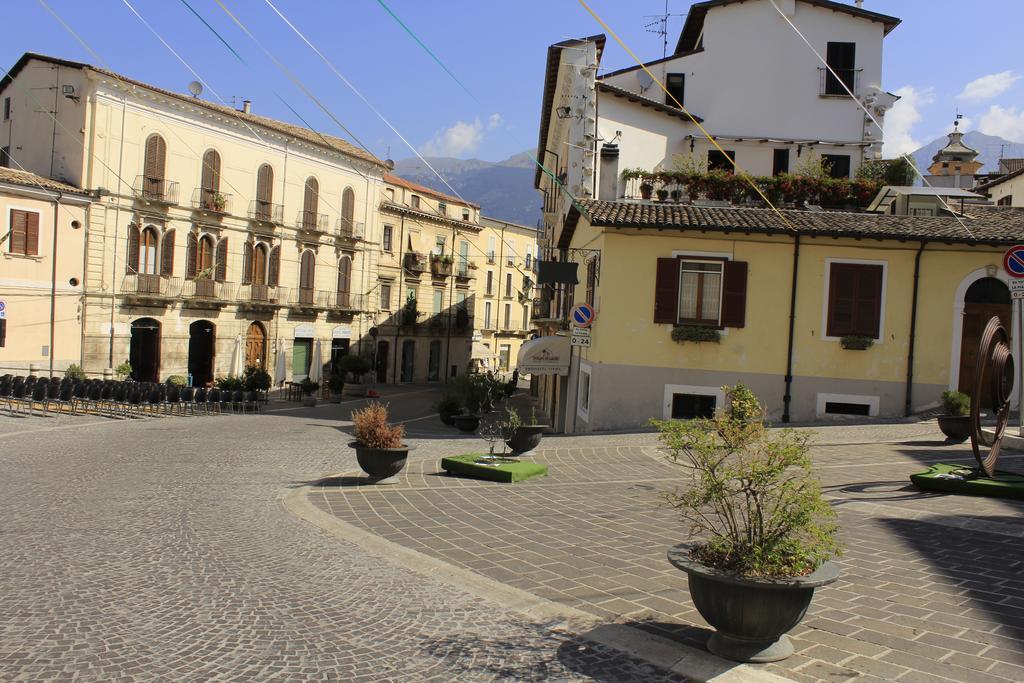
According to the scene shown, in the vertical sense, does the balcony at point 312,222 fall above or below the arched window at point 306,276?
above

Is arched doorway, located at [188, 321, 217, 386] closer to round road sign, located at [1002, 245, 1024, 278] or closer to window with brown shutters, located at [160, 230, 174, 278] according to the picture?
window with brown shutters, located at [160, 230, 174, 278]

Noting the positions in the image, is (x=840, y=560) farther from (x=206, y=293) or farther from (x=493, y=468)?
(x=206, y=293)

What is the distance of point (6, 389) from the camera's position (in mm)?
23312

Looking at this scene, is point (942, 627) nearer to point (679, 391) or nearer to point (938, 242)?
point (679, 391)

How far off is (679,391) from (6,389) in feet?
61.3

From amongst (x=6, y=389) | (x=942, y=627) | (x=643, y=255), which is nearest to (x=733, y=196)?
(x=643, y=255)

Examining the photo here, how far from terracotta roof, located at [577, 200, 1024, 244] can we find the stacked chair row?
13806 mm

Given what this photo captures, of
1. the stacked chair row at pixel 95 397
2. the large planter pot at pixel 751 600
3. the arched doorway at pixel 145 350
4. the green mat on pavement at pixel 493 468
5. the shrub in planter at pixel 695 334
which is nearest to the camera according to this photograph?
the large planter pot at pixel 751 600

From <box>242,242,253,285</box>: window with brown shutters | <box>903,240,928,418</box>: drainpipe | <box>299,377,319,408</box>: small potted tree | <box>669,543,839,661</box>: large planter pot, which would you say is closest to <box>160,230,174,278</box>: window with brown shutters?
<box>242,242,253,285</box>: window with brown shutters

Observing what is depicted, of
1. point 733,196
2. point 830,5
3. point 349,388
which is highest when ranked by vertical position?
point 830,5

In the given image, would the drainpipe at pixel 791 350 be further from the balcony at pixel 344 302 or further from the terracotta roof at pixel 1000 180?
the balcony at pixel 344 302

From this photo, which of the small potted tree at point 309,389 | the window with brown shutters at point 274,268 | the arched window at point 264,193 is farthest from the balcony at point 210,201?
the small potted tree at point 309,389

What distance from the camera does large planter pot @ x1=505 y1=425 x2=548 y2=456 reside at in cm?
1432

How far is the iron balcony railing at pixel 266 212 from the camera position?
40031 mm
